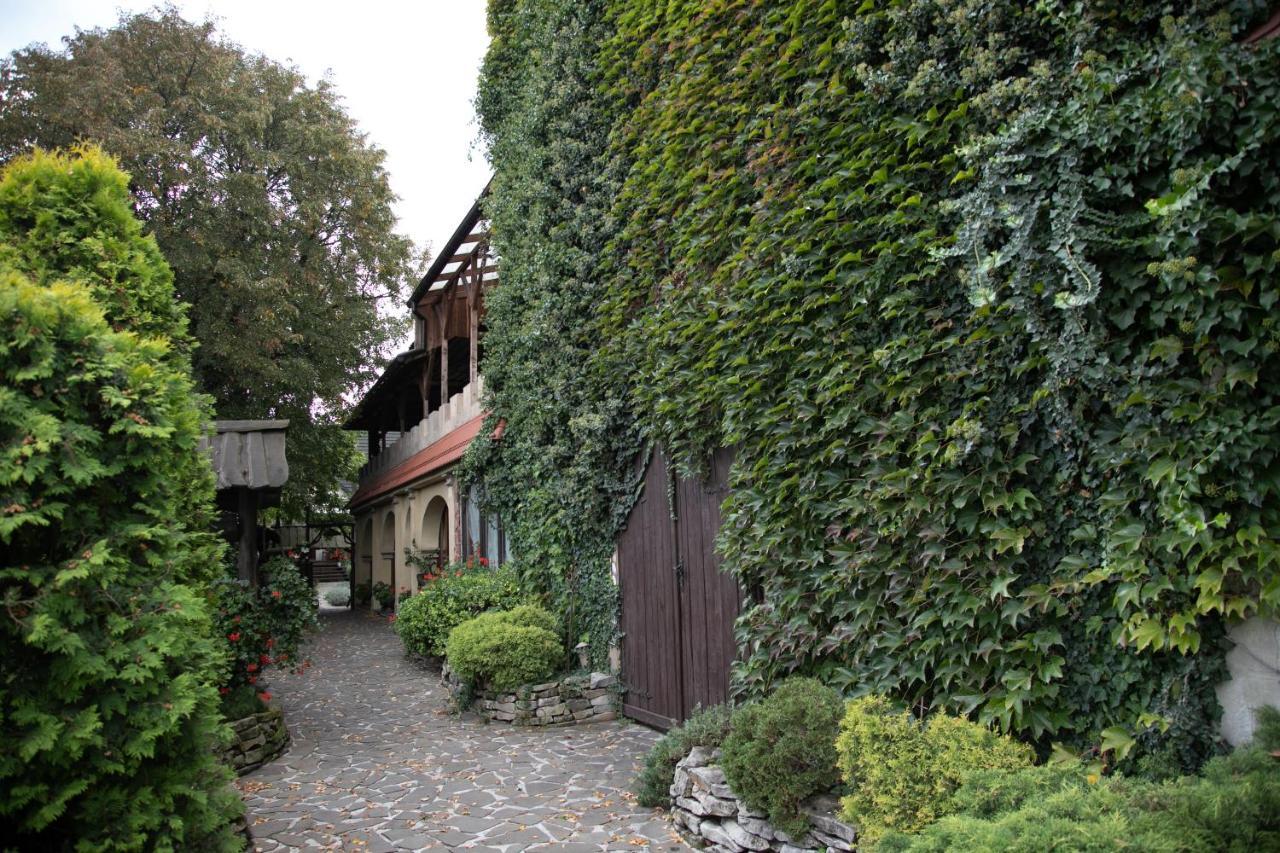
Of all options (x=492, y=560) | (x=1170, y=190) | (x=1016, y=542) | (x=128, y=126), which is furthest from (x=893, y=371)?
(x=128, y=126)

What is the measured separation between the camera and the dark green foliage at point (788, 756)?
429 cm

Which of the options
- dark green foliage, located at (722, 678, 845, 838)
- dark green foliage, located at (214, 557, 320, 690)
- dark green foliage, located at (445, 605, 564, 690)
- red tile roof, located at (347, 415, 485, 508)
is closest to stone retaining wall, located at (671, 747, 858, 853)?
dark green foliage, located at (722, 678, 845, 838)

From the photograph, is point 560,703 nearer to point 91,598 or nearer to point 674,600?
point 674,600

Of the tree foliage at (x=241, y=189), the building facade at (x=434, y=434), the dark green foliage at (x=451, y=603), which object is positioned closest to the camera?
the dark green foliage at (x=451, y=603)

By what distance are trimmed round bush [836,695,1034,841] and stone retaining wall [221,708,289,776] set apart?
520 centimetres

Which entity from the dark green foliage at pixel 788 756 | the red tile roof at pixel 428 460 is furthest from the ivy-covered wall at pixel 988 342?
the red tile roof at pixel 428 460

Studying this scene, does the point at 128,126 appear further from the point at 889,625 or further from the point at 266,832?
the point at 889,625

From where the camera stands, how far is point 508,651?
8.61 metres

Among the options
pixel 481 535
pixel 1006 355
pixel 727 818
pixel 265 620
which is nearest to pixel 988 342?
pixel 1006 355

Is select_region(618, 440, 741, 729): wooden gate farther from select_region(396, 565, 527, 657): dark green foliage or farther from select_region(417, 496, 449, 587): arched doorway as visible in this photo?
select_region(417, 496, 449, 587): arched doorway

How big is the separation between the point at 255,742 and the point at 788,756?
5116mm

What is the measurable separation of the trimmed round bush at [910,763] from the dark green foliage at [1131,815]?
1.13 feet

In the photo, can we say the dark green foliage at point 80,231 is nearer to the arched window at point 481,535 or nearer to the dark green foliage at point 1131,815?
the dark green foliage at point 1131,815

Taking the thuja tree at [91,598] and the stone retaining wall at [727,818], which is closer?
the thuja tree at [91,598]
